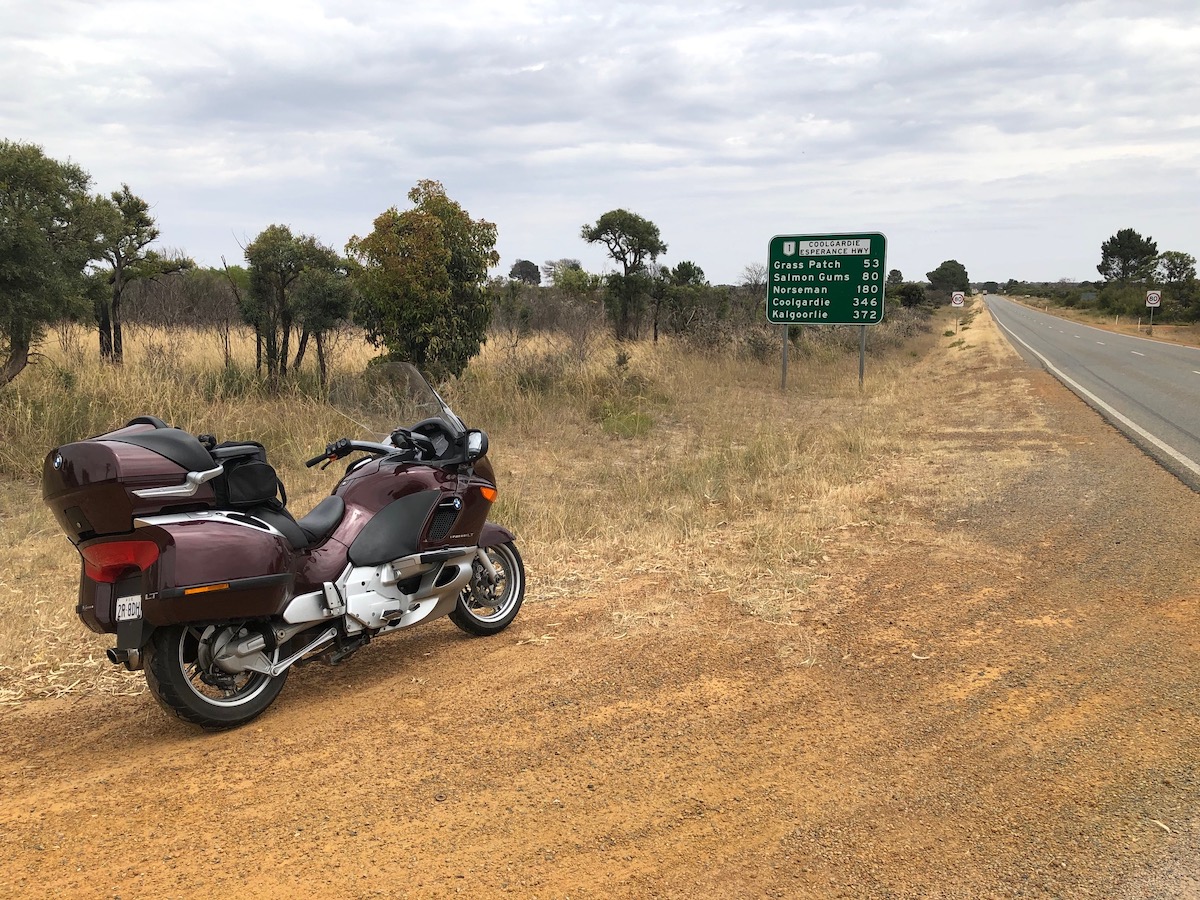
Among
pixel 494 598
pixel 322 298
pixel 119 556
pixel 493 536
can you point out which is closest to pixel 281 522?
pixel 119 556

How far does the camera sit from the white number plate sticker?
3312mm

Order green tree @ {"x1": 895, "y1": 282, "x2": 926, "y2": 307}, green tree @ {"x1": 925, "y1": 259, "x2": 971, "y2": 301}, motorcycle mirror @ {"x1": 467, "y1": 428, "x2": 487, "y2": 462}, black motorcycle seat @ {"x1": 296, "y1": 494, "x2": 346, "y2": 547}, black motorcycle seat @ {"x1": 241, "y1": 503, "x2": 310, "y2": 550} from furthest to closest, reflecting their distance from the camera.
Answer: green tree @ {"x1": 925, "y1": 259, "x2": 971, "y2": 301} < green tree @ {"x1": 895, "y1": 282, "x2": 926, "y2": 307} < motorcycle mirror @ {"x1": 467, "y1": 428, "x2": 487, "y2": 462} < black motorcycle seat @ {"x1": 296, "y1": 494, "x2": 346, "y2": 547} < black motorcycle seat @ {"x1": 241, "y1": 503, "x2": 310, "y2": 550}

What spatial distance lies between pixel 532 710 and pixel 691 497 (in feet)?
15.3

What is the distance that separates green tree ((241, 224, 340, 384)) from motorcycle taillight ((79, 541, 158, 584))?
994 cm

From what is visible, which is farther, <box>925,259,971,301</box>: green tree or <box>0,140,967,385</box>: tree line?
<box>925,259,971,301</box>: green tree

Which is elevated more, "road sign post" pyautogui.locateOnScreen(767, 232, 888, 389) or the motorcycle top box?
"road sign post" pyautogui.locateOnScreen(767, 232, 888, 389)

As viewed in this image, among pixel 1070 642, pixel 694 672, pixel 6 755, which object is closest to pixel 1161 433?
pixel 1070 642

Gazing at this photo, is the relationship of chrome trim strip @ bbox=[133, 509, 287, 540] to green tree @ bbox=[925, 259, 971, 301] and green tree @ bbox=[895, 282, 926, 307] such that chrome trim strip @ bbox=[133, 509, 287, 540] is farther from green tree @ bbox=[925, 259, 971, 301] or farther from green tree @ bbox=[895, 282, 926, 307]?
green tree @ bbox=[925, 259, 971, 301]

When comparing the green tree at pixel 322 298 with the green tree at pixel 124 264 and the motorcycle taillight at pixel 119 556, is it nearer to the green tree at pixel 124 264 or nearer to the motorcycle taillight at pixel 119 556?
the green tree at pixel 124 264

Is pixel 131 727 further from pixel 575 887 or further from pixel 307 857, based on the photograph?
pixel 575 887

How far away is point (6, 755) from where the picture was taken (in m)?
3.54

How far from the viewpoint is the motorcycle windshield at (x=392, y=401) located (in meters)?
4.82

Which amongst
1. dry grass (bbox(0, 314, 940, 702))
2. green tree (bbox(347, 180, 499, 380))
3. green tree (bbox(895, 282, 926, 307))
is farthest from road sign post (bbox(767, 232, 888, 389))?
green tree (bbox(895, 282, 926, 307))

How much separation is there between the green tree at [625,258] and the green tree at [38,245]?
13.4 meters
